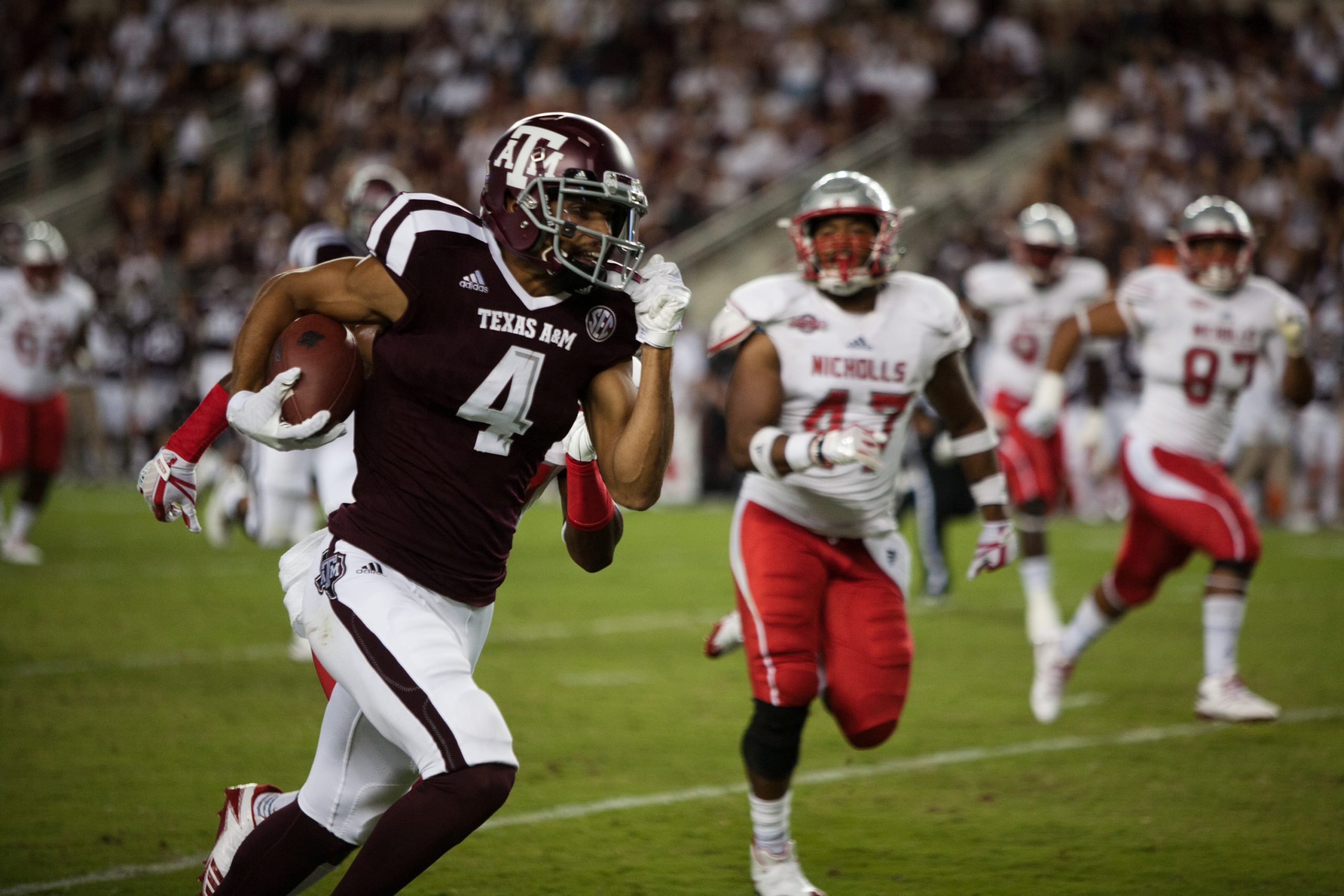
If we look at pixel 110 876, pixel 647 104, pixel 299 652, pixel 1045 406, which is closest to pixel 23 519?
pixel 299 652

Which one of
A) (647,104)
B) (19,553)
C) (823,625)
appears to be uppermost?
(647,104)

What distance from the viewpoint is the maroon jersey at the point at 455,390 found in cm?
305

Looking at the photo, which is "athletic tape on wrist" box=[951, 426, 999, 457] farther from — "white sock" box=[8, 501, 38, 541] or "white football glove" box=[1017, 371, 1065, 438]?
"white sock" box=[8, 501, 38, 541]

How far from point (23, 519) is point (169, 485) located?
737 cm

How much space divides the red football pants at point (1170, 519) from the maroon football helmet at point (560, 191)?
3.35 metres

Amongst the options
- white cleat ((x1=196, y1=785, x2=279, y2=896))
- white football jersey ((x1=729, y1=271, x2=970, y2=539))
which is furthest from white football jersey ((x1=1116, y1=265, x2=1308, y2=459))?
white cleat ((x1=196, y1=785, x2=279, y2=896))

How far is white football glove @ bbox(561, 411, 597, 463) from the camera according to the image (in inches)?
127

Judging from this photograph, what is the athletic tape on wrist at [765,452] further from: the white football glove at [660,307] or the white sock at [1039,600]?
the white sock at [1039,600]

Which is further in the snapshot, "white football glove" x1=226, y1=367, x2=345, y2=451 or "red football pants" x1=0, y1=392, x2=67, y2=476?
"red football pants" x1=0, y1=392, x2=67, y2=476

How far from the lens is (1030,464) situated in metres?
7.64

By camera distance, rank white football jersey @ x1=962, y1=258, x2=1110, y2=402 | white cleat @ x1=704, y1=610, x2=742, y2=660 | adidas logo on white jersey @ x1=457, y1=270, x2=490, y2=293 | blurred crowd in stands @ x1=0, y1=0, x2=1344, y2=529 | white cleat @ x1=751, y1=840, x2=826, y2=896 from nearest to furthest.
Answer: adidas logo on white jersey @ x1=457, y1=270, x2=490, y2=293
white cleat @ x1=751, y1=840, x2=826, y2=896
white cleat @ x1=704, y1=610, x2=742, y2=660
white football jersey @ x1=962, y1=258, x2=1110, y2=402
blurred crowd in stands @ x1=0, y1=0, x2=1344, y2=529

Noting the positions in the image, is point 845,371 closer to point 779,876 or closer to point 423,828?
point 779,876

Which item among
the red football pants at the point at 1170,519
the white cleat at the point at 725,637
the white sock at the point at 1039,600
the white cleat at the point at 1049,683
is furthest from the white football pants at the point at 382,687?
the white sock at the point at 1039,600

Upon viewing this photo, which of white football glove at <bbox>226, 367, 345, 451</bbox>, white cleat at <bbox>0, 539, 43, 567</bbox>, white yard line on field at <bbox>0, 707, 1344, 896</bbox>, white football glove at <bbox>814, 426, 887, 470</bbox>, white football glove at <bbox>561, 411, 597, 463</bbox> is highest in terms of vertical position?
white football glove at <bbox>226, 367, 345, 451</bbox>
